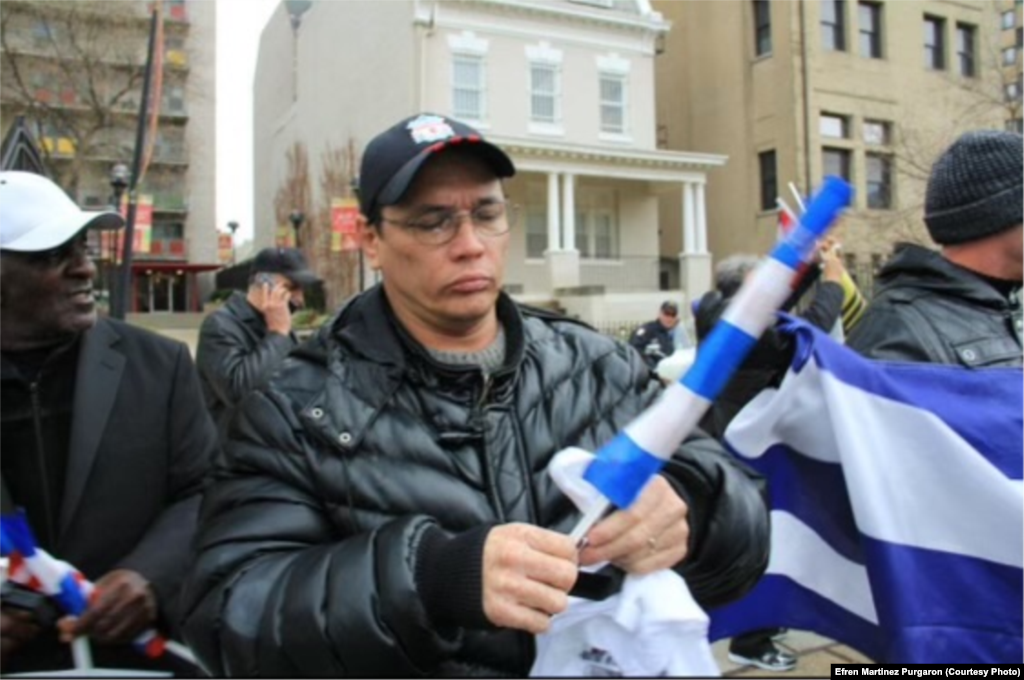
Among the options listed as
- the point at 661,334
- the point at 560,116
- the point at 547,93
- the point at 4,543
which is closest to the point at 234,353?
the point at 4,543

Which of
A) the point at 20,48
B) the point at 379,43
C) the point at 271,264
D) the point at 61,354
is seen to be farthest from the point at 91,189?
the point at 61,354

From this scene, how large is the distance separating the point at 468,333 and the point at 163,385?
1275 millimetres

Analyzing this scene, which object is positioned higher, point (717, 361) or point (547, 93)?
point (547, 93)

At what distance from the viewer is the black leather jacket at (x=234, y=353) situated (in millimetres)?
4715

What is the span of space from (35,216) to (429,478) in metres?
1.63

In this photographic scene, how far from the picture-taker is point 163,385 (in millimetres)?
2709

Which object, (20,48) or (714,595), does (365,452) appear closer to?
(714,595)

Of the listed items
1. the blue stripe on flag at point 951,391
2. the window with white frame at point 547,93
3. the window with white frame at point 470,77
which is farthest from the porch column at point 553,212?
the blue stripe on flag at point 951,391

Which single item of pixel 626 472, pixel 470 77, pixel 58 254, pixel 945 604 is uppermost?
pixel 470 77

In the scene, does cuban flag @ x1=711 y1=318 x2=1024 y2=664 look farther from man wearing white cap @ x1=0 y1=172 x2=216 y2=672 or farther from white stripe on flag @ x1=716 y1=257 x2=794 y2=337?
man wearing white cap @ x1=0 y1=172 x2=216 y2=672

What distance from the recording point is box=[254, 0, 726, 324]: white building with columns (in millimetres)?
24344

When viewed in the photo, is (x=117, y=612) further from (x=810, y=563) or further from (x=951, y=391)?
(x=951, y=391)

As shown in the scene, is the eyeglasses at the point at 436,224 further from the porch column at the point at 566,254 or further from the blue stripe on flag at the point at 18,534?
the porch column at the point at 566,254

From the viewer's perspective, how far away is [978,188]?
2.66 metres
